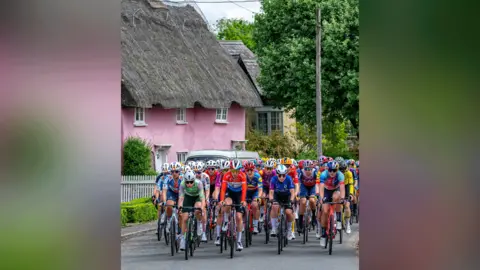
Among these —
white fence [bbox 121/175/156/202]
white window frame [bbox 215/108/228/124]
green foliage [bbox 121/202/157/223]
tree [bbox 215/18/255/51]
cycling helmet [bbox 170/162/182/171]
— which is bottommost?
green foliage [bbox 121/202/157/223]

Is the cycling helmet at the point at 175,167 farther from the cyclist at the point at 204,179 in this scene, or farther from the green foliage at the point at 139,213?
the green foliage at the point at 139,213

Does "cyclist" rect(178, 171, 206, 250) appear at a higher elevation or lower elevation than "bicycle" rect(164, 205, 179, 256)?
higher

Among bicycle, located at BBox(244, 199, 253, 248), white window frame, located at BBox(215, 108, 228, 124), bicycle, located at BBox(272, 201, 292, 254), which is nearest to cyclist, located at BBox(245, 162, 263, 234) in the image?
bicycle, located at BBox(244, 199, 253, 248)

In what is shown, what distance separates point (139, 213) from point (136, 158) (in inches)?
406

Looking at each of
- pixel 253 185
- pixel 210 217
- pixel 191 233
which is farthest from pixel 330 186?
pixel 210 217

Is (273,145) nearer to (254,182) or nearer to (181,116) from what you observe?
(181,116)

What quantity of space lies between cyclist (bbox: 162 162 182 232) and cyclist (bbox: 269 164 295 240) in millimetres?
1976

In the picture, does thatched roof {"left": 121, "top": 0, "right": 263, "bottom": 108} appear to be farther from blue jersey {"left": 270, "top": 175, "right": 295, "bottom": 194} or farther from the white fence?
blue jersey {"left": 270, "top": 175, "right": 295, "bottom": 194}

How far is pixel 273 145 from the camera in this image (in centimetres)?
4916

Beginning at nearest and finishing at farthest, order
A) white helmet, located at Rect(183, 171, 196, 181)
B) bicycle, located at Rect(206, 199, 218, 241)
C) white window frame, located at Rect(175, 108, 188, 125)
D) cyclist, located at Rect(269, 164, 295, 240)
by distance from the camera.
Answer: white helmet, located at Rect(183, 171, 196, 181), cyclist, located at Rect(269, 164, 295, 240), bicycle, located at Rect(206, 199, 218, 241), white window frame, located at Rect(175, 108, 188, 125)

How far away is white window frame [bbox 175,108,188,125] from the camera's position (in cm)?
4434
